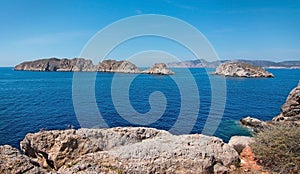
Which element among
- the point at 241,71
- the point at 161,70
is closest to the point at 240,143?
the point at 241,71

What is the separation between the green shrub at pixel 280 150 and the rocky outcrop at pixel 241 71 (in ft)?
547

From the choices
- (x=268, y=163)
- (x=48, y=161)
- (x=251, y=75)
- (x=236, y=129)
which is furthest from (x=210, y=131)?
(x=251, y=75)

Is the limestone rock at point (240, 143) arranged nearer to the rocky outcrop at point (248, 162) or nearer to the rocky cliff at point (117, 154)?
the rocky outcrop at point (248, 162)

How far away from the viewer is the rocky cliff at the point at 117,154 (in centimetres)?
815

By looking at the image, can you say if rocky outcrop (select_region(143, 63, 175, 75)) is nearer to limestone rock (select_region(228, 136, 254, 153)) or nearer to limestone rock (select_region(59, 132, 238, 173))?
limestone rock (select_region(228, 136, 254, 153))

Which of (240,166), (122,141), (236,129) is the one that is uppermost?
(122,141)

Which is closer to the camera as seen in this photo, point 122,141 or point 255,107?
point 122,141

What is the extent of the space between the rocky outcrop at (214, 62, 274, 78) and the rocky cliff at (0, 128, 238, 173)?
553ft

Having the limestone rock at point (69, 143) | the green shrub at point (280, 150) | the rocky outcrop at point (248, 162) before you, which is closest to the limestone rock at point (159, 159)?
the rocky outcrop at point (248, 162)

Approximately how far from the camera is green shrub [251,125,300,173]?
985 centimetres

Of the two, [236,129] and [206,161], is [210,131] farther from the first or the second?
[206,161]

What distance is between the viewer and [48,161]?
1117 cm

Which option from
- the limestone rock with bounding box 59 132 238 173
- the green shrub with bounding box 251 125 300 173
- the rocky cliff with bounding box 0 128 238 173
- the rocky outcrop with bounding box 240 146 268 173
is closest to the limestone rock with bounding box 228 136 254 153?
the rocky outcrop with bounding box 240 146 268 173

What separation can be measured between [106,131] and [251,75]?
170179 mm
